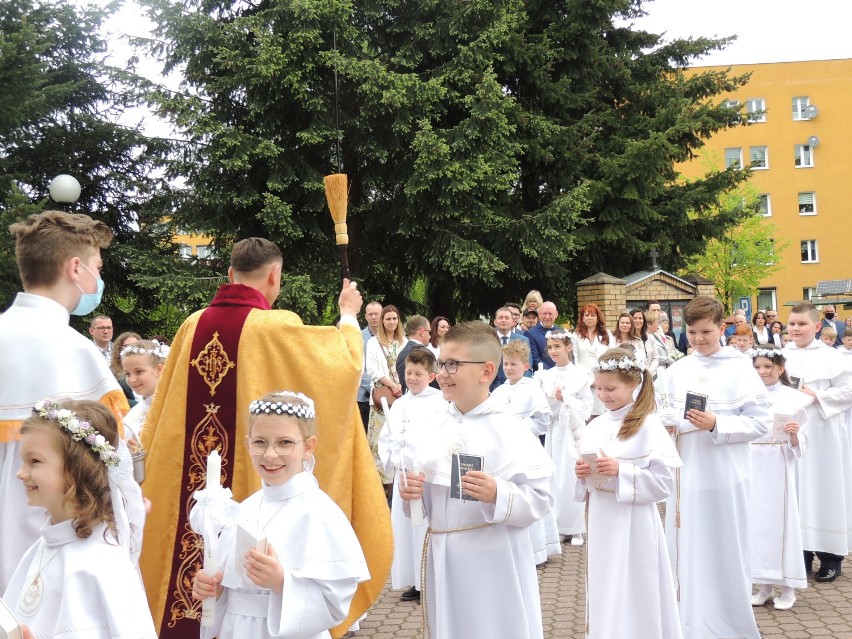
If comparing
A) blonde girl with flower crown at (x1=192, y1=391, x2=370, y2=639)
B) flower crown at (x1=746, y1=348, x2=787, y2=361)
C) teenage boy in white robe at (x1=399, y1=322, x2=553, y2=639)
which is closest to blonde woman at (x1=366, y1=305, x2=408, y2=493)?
flower crown at (x1=746, y1=348, x2=787, y2=361)

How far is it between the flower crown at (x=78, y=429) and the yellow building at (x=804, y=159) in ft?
172

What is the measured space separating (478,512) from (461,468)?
1.59 feet

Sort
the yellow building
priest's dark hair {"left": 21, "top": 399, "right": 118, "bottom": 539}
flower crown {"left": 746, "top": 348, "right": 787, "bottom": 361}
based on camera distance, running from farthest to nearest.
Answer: the yellow building → flower crown {"left": 746, "top": 348, "right": 787, "bottom": 361} → priest's dark hair {"left": 21, "top": 399, "right": 118, "bottom": 539}

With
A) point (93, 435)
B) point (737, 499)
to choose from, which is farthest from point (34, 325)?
point (737, 499)

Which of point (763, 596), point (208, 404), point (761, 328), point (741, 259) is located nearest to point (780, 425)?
point (763, 596)

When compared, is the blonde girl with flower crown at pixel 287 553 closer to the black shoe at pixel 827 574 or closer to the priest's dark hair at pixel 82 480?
the priest's dark hair at pixel 82 480

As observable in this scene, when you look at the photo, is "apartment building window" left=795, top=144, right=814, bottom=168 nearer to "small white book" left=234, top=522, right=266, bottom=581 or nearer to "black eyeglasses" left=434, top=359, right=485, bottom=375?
"black eyeglasses" left=434, top=359, right=485, bottom=375

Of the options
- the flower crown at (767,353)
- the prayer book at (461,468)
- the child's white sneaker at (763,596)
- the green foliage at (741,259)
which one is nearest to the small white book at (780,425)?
the flower crown at (767,353)

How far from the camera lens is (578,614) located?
7.40 m

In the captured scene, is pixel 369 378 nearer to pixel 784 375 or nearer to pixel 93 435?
pixel 784 375

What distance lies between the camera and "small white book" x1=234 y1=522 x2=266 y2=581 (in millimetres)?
3403

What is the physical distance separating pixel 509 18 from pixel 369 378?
11464 mm

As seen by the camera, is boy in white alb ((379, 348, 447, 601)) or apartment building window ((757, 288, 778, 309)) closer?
boy in white alb ((379, 348, 447, 601))

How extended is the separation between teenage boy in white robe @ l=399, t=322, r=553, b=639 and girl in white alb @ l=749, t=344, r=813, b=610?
11.5 feet
